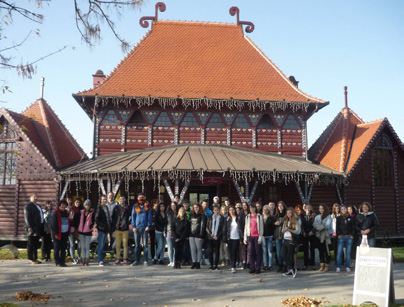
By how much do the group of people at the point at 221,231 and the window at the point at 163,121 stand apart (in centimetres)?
716

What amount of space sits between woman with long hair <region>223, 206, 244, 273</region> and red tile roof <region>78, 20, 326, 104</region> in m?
8.55

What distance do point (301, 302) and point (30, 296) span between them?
4575 millimetres

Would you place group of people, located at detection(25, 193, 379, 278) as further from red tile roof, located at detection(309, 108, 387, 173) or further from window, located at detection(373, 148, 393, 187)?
window, located at detection(373, 148, 393, 187)

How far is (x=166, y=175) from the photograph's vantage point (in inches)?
558

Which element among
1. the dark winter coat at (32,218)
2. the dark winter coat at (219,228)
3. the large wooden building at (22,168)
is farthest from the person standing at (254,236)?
the large wooden building at (22,168)

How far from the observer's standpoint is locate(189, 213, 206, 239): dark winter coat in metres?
9.85

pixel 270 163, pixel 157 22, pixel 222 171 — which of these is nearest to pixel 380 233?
pixel 270 163

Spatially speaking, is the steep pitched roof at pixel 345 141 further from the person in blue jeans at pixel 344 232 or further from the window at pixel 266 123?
the person in blue jeans at pixel 344 232

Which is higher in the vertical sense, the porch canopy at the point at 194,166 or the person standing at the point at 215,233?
the porch canopy at the point at 194,166

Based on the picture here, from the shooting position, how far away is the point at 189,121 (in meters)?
17.6

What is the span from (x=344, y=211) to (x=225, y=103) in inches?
352

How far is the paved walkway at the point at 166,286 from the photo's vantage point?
6.57 metres

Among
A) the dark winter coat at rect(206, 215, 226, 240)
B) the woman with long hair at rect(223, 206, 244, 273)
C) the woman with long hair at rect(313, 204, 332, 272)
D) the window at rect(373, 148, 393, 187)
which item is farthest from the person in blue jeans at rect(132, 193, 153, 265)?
the window at rect(373, 148, 393, 187)

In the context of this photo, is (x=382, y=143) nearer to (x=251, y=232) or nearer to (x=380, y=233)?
(x=380, y=233)
